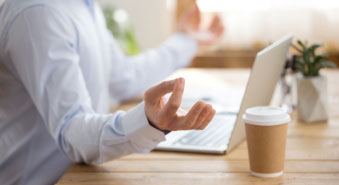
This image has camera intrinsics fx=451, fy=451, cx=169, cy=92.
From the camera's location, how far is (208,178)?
34.1 inches

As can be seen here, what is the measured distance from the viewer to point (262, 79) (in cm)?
107

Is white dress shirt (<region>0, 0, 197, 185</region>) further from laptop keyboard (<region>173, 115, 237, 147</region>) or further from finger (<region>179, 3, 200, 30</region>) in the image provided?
finger (<region>179, 3, 200, 30</region>)

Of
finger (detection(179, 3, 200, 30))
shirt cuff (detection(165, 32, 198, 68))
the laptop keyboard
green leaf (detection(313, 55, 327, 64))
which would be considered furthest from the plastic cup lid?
shirt cuff (detection(165, 32, 198, 68))

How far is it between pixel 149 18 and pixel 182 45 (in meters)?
1.76

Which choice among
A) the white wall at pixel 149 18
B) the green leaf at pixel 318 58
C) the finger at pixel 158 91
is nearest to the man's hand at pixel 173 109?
the finger at pixel 158 91

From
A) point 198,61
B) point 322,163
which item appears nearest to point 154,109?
point 322,163

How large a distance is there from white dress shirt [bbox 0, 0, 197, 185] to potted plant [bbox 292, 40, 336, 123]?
0.54 m

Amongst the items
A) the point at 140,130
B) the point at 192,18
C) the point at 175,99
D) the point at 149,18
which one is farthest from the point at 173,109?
the point at 149,18

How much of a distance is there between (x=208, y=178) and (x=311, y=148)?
0.30 meters

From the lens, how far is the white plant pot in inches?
47.8

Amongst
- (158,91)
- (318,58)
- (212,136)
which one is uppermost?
(158,91)

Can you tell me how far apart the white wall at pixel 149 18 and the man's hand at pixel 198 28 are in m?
1.69

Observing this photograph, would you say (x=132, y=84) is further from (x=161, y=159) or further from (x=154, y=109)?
(x=154, y=109)

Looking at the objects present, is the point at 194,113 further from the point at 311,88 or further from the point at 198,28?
the point at 198,28
